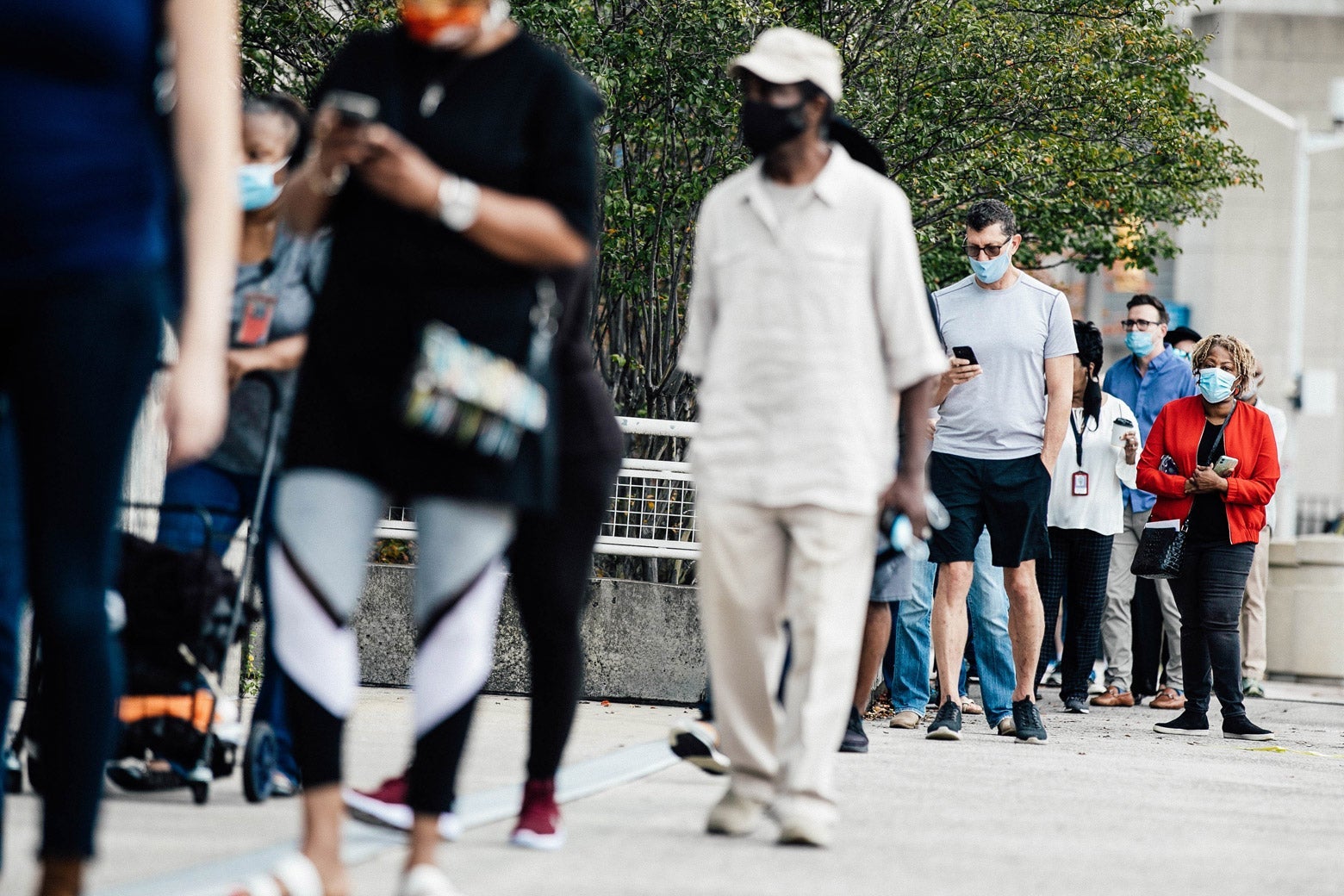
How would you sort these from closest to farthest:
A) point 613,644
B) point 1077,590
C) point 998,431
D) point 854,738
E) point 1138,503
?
point 854,738 < point 998,431 < point 613,644 < point 1077,590 < point 1138,503

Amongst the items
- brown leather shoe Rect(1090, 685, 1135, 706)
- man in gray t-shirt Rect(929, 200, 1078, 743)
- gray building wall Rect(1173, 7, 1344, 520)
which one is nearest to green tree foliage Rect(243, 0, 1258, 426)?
man in gray t-shirt Rect(929, 200, 1078, 743)

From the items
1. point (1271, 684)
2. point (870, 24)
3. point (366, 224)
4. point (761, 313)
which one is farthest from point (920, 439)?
point (1271, 684)

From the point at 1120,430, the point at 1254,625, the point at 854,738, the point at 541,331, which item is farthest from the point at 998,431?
the point at 1254,625

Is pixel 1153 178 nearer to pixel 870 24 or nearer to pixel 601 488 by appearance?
pixel 870 24

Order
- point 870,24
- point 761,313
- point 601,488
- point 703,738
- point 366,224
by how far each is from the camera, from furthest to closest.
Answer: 1. point 870,24
2. point 703,738
3. point 761,313
4. point 601,488
5. point 366,224

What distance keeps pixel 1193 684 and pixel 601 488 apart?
6171 millimetres

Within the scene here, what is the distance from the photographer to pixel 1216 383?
10.2m

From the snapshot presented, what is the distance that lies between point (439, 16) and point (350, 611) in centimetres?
106

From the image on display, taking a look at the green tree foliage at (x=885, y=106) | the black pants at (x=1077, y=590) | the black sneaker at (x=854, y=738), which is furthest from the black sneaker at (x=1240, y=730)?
the green tree foliage at (x=885, y=106)

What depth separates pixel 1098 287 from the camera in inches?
1741

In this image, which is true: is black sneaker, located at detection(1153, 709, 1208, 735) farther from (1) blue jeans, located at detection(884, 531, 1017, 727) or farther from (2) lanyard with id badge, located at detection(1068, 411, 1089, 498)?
(1) blue jeans, located at detection(884, 531, 1017, 727)

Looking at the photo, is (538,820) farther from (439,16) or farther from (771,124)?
(439,16)

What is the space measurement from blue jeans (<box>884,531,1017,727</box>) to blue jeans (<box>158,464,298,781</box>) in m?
3.84

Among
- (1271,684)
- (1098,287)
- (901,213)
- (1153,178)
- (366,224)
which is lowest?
(1271,684)
